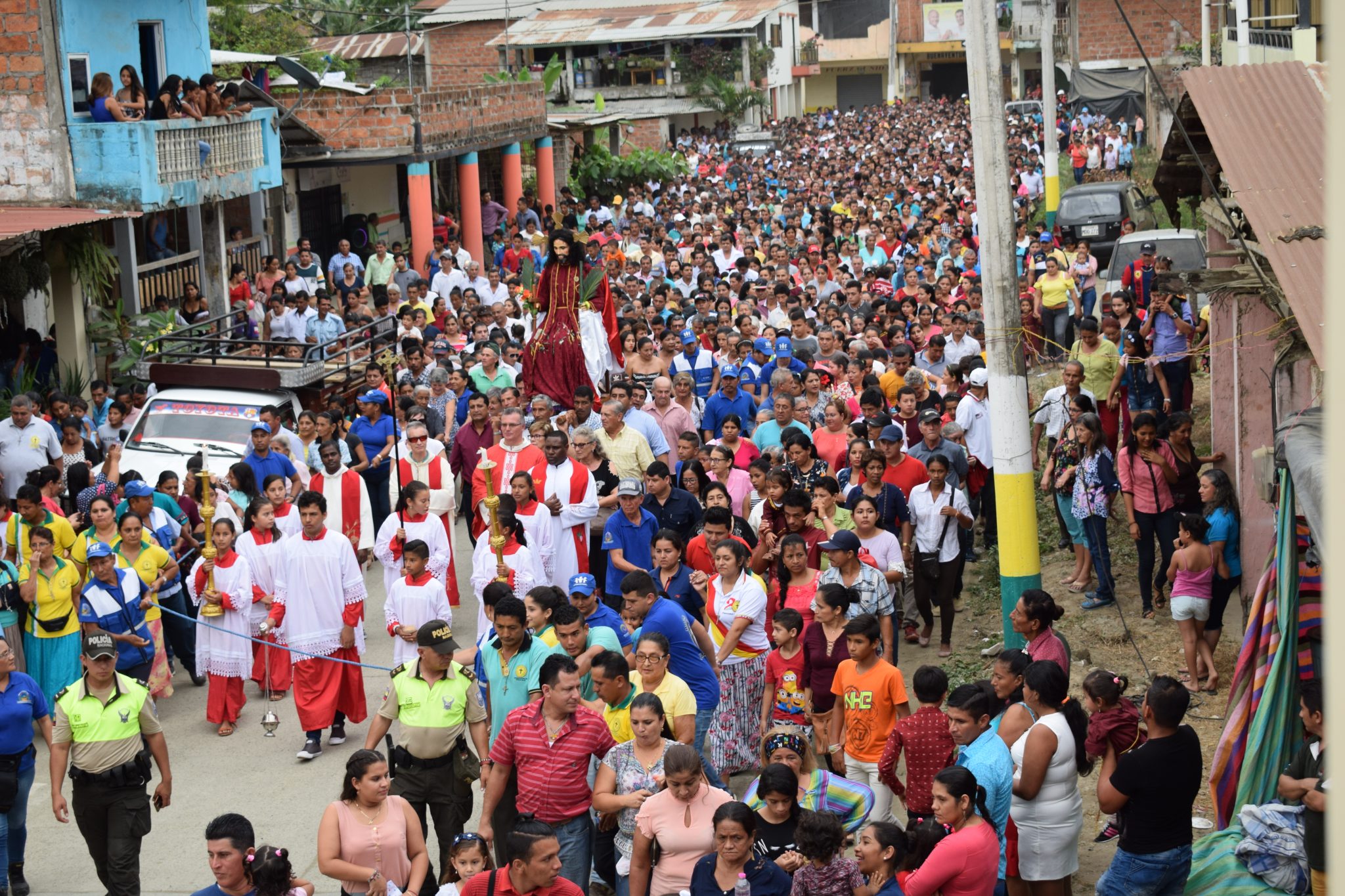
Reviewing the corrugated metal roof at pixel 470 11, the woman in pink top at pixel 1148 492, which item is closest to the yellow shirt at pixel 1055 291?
the woman in pink top at pixel 1148 492

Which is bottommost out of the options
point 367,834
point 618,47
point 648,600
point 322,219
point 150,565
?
point 367,834

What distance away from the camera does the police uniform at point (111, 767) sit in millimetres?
7895

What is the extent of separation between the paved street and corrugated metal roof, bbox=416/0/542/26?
1744 inches

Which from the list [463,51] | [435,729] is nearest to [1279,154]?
[435,729]

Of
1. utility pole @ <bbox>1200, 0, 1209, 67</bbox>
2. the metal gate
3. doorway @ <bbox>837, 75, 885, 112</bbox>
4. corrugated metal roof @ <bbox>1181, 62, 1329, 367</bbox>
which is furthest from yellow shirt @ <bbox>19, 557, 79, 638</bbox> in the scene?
doorway @ <bbox>837, 75, 885, 112</bbox>

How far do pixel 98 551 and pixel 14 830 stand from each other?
2.15m

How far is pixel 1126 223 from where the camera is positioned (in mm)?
22844

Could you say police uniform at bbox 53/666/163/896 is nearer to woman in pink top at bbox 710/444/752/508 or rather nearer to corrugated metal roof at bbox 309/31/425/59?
woman in pink top at bbox 710/444/752/508

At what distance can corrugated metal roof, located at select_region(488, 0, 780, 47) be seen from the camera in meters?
55.8

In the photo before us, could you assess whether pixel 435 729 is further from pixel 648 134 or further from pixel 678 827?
pixel 648 134

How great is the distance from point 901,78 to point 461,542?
72290 millimetres

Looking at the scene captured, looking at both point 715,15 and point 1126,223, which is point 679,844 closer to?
point 1126,223

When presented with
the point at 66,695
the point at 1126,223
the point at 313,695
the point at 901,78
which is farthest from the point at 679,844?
the point at 901,78

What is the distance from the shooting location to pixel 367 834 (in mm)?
6824
